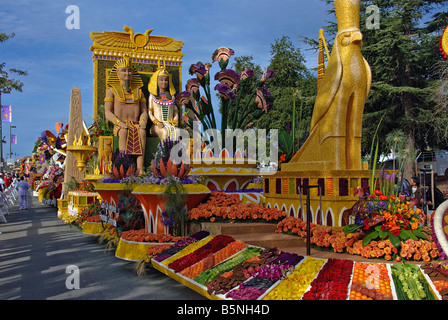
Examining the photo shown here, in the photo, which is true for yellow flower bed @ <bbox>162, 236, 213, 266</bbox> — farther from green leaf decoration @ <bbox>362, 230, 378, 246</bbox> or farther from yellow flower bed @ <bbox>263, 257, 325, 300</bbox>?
green leaf decoration @ <bbox>362, 230, 378, 246</bbox>

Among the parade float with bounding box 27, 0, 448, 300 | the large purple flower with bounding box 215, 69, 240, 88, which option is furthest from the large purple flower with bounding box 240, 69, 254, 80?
the large purple flower with bounding box 215, 69, 240, 88

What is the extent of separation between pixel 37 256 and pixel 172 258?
3507mm

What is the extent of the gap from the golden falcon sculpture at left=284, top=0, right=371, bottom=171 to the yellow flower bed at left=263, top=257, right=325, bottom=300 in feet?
8.37

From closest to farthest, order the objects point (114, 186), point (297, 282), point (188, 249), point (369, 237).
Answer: point (297, 282) < point (369, 237) < point (188, 249) < point (114, 186)

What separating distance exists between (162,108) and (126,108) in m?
1.40

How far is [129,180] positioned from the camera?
33.5 ft

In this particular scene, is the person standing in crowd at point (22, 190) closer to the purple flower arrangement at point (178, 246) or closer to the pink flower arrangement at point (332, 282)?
the purple flower arrangement at point (178, 246)

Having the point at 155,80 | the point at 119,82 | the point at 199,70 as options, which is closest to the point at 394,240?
the point at 199,70

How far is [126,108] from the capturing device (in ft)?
51.6

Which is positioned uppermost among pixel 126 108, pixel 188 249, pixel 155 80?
pixel 155 80

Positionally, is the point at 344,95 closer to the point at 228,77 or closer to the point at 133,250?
the point at 133,250

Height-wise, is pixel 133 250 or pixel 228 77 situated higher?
pixel 228 77

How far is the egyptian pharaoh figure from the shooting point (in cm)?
1530

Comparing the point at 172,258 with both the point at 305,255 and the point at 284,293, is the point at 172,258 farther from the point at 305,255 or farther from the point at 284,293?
the point at 284,293
